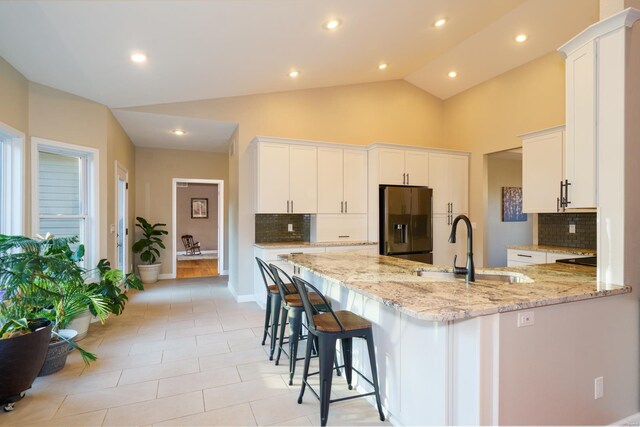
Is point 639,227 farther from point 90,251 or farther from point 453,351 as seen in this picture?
point 90,251

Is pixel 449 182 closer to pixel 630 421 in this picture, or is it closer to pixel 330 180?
pixel 330 180

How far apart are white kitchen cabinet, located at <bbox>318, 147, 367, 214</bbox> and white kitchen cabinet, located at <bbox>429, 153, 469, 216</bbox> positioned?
113 centimetres

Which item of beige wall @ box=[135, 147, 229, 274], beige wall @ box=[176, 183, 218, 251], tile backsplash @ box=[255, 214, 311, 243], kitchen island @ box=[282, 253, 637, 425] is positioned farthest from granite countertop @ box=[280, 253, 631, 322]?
beige wall @ box=[176, 183, 218, 251]

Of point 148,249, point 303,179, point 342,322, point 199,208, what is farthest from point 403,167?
point 199,208

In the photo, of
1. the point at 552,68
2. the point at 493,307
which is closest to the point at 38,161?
the point at 493,307

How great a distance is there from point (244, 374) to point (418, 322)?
64.5 inches

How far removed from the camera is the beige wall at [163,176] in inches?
257

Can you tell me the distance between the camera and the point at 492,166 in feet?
22.9

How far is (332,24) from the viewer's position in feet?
10.6

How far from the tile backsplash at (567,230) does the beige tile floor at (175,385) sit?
12.0ft

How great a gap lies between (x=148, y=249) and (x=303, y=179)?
3.62 m

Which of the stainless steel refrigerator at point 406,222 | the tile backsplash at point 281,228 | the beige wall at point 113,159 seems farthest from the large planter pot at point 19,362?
the stainless steel refrigerator at point 406,222

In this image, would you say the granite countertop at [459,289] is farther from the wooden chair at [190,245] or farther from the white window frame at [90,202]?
the wooden chair at [190,245]

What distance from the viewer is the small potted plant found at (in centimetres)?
617
